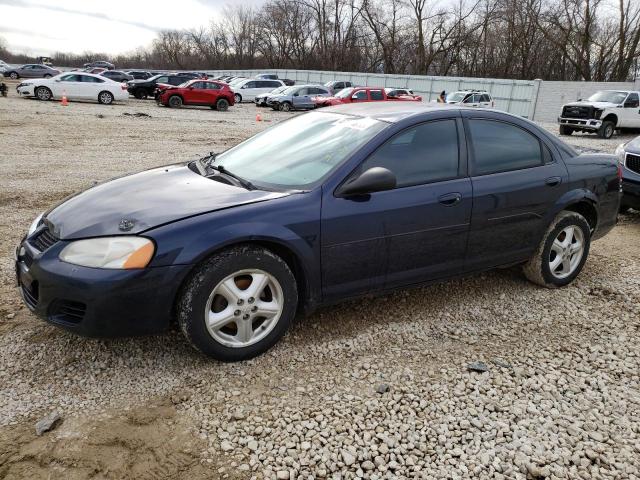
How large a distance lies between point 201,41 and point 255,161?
88379 millimetres

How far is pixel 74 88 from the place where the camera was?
24.0m

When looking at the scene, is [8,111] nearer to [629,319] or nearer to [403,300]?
[403,300]

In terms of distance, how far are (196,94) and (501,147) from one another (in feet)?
78.7

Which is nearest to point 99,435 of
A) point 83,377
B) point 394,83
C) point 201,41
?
point 83,377

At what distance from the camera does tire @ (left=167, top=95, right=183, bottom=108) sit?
25.4 m

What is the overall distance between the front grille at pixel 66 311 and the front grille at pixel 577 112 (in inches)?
816

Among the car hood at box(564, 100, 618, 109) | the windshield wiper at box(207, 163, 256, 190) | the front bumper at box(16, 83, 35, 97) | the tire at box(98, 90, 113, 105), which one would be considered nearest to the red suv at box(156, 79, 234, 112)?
the tire at box(98, 90, 113, 105)

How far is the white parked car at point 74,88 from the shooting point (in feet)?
78.3

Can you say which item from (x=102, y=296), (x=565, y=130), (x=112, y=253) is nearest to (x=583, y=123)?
(x=565, y=130)

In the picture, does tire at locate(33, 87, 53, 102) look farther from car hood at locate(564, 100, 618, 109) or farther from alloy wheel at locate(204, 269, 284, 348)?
alloy wheel at locate(204, 269, 284, 348)

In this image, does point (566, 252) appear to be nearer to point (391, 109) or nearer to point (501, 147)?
point (501, 147)

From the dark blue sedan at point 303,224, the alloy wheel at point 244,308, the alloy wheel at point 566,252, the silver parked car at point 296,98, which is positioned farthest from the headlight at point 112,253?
the silver parked car at point 296,98

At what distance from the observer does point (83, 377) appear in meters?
2.94

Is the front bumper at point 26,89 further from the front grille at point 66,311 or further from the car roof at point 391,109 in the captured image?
the front grille at point 66,311
